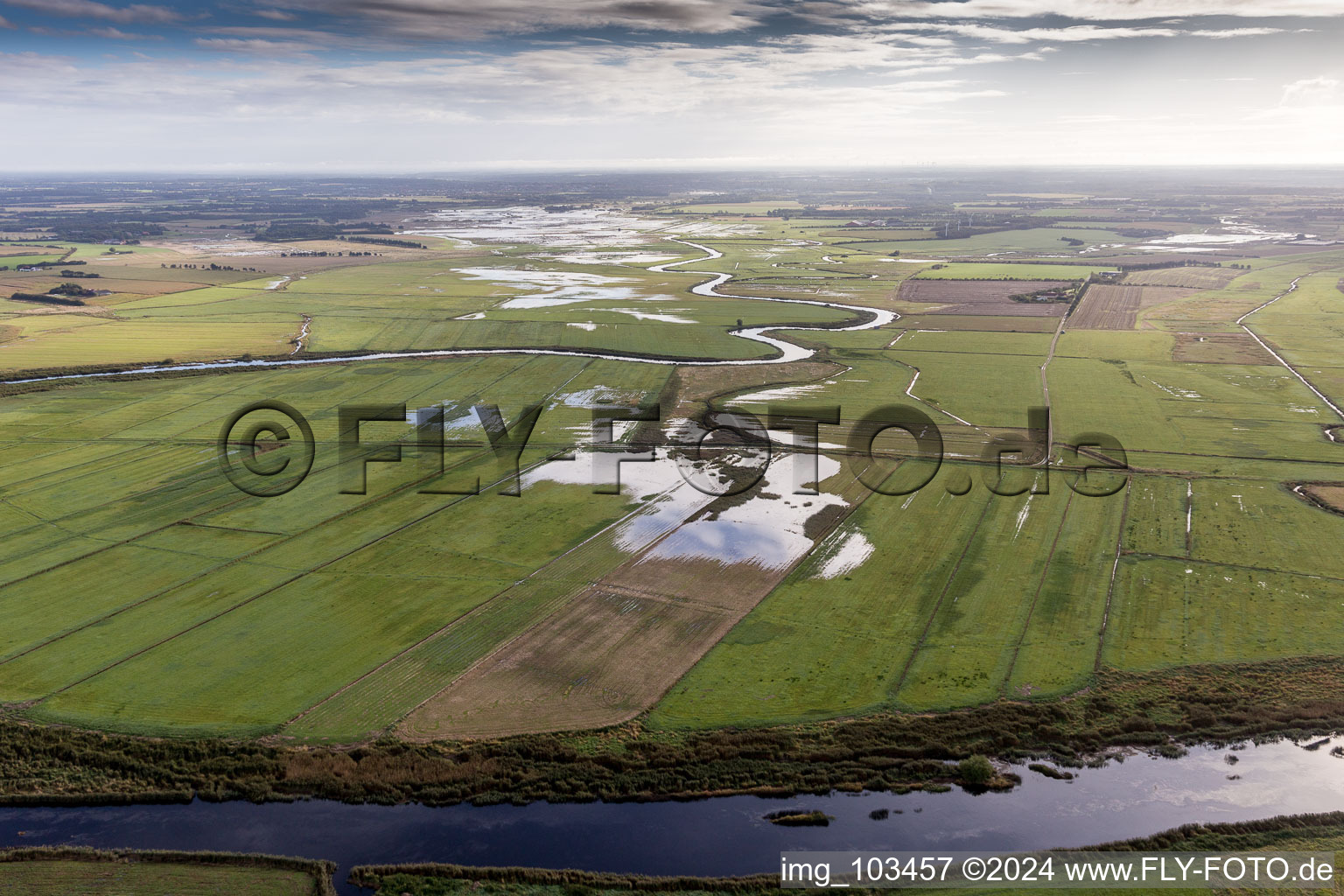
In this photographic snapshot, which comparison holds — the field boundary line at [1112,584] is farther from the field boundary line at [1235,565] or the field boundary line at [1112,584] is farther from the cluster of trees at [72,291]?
the cluster of trees at [72,291]

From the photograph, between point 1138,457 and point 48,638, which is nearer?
point 48,638

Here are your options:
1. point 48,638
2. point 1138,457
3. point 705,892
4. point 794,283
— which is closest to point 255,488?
point 48,638

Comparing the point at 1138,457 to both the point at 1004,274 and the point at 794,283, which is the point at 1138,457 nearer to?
the point at 794,283

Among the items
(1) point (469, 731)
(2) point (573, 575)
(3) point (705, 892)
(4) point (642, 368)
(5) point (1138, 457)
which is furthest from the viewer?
(4) point (642, 368)

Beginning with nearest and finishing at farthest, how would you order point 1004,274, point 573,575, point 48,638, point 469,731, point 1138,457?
point 469,731
point 48,638
point 573,575
point 1138,457
point 1004,274

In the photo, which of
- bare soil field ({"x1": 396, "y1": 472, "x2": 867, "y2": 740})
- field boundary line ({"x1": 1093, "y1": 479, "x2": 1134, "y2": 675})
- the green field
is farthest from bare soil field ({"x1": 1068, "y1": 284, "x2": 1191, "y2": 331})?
bare soil field ({"x1": 396, "y1": 472, "x2": 867, "y2": 740})

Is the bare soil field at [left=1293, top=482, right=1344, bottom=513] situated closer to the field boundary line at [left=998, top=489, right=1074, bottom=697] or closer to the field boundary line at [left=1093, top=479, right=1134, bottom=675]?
the field boundary line at [left=1093, top=479, right=1134, bottom=675]
